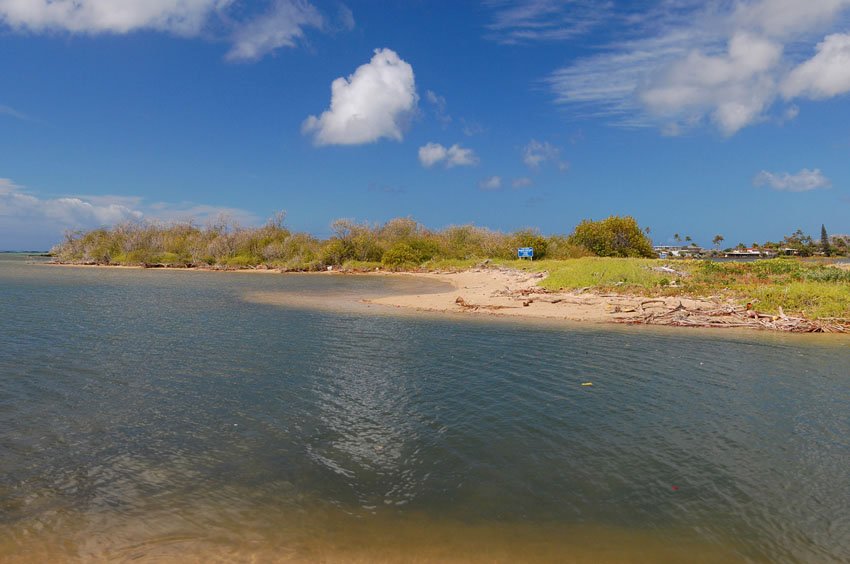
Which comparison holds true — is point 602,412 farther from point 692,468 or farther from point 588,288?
point 588,288

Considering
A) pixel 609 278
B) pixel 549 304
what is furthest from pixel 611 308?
pixel 609 278

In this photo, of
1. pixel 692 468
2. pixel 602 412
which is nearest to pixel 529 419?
pixel 602 412

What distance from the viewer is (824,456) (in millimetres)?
9719

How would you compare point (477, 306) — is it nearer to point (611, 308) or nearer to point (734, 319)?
point (611, 308)

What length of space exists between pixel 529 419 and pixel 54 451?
1009 centimetres

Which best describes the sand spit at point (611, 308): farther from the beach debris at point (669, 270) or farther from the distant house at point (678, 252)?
the distant house at point (678, 252)

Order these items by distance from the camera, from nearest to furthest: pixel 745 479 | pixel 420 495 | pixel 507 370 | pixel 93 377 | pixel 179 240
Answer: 1. pixel 420 495
2. pixel 745 479
3. pixel 93 377
4. pixel 507 370
5. pixel 179 240

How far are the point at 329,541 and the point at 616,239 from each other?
78.1 m

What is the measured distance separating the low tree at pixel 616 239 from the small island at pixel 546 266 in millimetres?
167

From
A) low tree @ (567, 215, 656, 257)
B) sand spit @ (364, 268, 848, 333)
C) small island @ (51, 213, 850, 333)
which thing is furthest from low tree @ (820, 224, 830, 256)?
sand spit @ (364, 268, 848, 333)

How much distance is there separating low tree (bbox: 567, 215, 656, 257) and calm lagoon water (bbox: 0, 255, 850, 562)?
196 feet

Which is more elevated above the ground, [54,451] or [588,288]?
[588,288]

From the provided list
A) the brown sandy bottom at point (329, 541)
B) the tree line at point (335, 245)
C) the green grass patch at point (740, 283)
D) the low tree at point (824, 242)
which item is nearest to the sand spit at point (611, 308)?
the green grass patch at point (740, 283)

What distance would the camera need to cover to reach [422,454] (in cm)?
975
